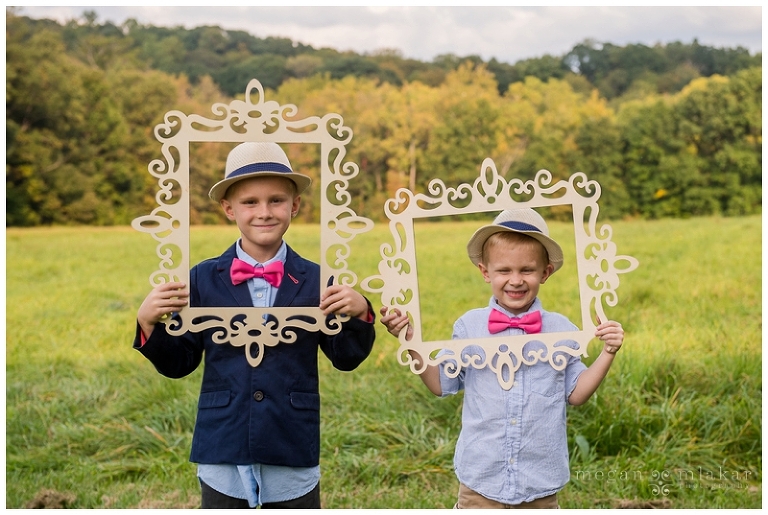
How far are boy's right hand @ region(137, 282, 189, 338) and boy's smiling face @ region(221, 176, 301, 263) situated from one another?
0.30 m

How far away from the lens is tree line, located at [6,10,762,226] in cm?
835

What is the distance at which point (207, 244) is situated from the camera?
686 cm

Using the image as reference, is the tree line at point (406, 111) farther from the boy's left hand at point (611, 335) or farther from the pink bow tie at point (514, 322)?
the boy's left hand at point (611, 335)

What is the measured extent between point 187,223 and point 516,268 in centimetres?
115

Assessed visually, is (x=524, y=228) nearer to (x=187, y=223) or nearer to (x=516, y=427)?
(x=516, y=427)

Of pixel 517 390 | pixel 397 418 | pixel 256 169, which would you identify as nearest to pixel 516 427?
pixel 517 390

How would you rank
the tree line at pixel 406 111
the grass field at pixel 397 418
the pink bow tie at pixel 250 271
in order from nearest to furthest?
1. the pink bow tie at pixel 250 271
2. the grass field at pixel 397 418
3. the tree line at pixel 406 111

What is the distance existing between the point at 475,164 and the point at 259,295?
5.68 meters

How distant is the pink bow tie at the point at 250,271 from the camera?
283 centimetres

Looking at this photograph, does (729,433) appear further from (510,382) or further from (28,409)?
(28,409)

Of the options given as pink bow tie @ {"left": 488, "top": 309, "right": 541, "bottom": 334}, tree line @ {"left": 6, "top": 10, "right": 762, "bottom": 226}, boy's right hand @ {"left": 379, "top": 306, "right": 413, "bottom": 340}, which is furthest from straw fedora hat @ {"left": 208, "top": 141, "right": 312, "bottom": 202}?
tree line @ {"left": 6, "top": 10, "right": 762, "bottom": 226}

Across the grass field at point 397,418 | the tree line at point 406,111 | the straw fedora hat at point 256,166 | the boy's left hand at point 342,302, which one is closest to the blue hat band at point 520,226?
the boy's left hand at point 342,302

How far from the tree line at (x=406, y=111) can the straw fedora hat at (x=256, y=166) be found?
528 cm

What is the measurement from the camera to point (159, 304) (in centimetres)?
278
